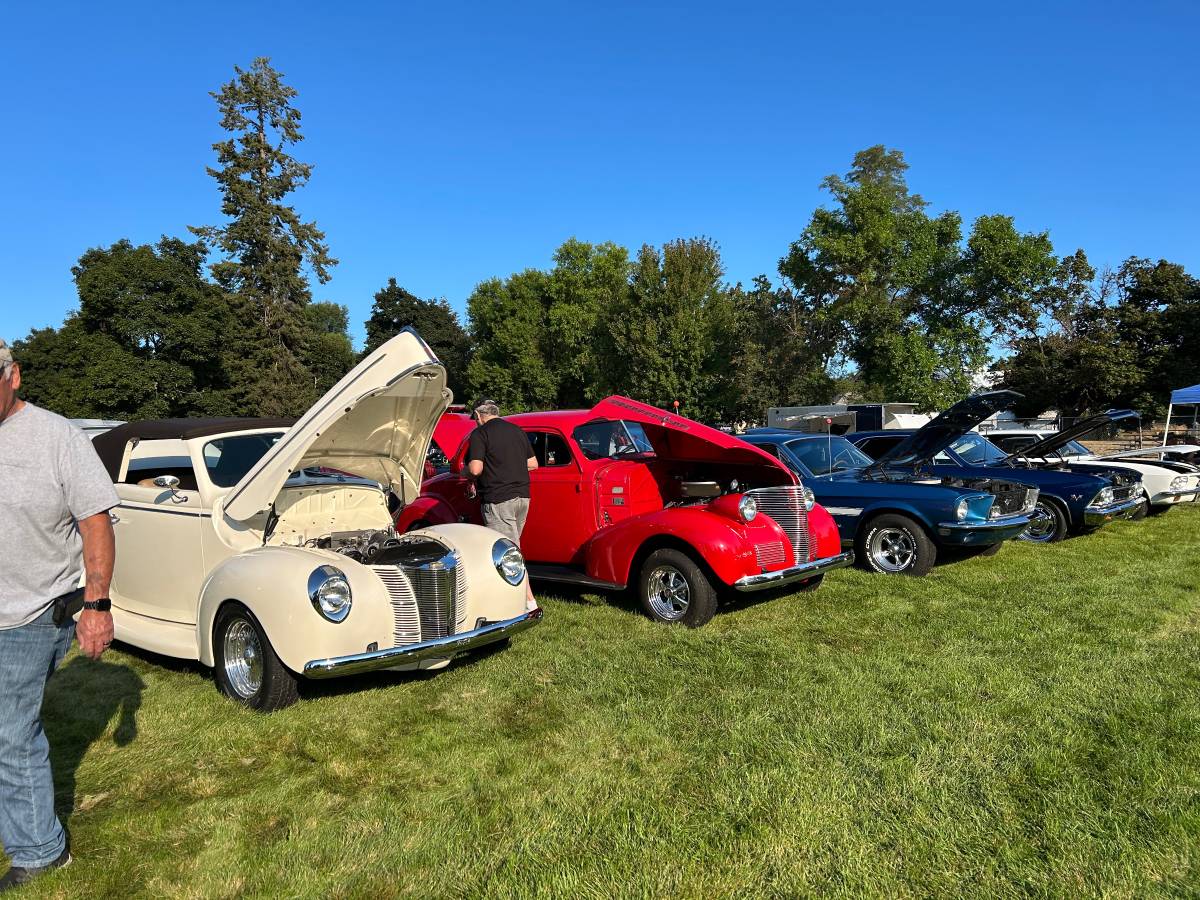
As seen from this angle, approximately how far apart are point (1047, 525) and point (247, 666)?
1031 centimetres

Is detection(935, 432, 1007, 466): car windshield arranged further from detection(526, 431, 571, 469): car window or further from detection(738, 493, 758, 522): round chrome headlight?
detection(526, 431, 571, 469): car window

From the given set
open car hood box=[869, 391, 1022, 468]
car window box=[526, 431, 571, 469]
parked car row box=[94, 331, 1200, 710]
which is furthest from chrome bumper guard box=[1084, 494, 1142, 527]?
car window box=[526, 431, 571, 469]

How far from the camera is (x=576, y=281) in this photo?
50.8 m

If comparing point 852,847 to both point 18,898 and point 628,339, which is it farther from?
point 628,339

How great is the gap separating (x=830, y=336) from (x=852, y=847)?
113 ft

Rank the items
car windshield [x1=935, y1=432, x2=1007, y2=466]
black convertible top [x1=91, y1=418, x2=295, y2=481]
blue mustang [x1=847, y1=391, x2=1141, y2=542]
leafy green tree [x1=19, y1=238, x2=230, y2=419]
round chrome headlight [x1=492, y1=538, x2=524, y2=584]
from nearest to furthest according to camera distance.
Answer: round chrome headlight [x1=492, y1=538, x2=524, y2=584]
black convertible top [x1=91, y1=418, x2=295, y2=481]
blue mustang [x1=847, y1=391, x2=1141, y2=542]
car windshield [x1=935, y1=432, x2=1007, y2=466]
leafy green tree [x1=19, y1=238, x2=230, y2=419]

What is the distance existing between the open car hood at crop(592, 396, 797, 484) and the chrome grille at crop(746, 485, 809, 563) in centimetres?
23

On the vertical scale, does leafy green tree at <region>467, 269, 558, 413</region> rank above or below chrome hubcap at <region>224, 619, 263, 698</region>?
above

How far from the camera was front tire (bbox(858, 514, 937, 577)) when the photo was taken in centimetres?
794

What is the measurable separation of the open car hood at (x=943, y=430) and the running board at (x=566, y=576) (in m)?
4.47

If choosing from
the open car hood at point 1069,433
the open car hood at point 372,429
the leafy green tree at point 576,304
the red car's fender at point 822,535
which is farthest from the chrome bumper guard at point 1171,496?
the leafy green tree at point 576,304

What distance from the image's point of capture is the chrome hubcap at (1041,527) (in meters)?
10.1

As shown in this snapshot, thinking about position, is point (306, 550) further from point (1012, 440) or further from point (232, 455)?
point (1012, 440)

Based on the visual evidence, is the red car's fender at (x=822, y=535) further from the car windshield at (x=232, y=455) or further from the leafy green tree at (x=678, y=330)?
the leafy green tree at (x=678, y=330)
